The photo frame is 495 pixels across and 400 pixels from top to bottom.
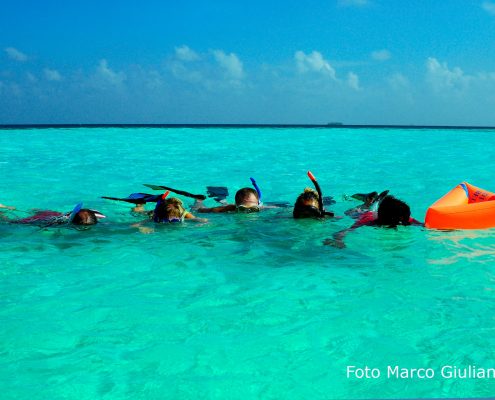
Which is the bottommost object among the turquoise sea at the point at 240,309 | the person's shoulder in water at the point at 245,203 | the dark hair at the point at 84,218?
the turquoise sea at the point at 240,309

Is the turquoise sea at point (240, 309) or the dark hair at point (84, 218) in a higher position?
the dark hair at point (84, 218)

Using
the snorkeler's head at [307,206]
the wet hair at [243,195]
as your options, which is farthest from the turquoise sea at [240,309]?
the wet hair at [243,195]

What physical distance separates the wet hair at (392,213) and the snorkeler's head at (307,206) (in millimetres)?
895

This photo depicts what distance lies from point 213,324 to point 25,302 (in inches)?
57.0

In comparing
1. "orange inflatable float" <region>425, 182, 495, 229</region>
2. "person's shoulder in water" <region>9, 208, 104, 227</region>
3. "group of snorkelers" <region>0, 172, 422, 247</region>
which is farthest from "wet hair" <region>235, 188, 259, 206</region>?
"orange inflatable float" <region>425, 182, 495, 229</region>

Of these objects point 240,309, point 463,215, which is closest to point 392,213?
point 463,215

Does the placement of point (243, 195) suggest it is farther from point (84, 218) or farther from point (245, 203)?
point (84, 218)

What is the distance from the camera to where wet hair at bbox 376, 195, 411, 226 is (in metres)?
5.57

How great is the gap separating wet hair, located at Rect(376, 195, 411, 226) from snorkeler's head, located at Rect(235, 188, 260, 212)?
1.89 metres

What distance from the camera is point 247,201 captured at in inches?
267

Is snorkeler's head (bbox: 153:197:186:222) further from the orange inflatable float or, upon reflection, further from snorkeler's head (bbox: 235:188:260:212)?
the orange inflatable float

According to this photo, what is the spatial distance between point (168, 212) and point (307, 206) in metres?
1.75

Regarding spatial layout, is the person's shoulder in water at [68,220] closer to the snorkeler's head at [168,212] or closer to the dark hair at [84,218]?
the dark hair at [84,218]

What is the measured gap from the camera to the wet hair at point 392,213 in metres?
5.57
